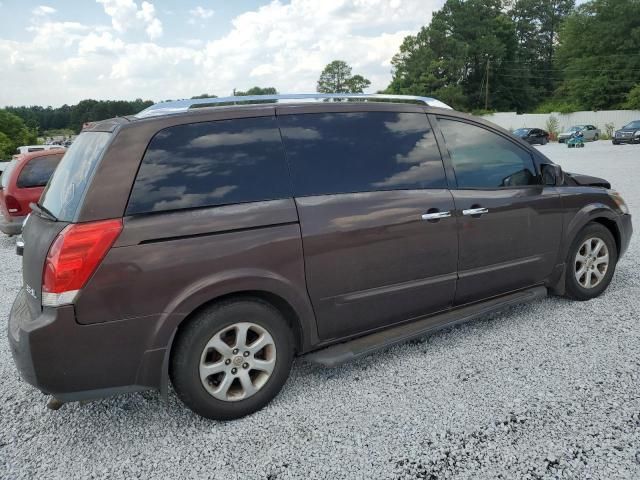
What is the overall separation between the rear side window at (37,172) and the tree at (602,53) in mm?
57252

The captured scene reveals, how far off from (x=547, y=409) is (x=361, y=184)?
67.2 inches

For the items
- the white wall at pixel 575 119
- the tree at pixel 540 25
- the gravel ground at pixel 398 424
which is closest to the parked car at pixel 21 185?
the gravel ground at pixel 398 424

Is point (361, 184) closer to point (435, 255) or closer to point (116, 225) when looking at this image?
point (435, 255)

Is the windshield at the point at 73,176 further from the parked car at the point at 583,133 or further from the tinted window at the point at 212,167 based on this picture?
the parked car at the point at 583,133

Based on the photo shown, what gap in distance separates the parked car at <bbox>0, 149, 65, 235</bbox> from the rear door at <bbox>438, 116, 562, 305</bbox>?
23.0 feet

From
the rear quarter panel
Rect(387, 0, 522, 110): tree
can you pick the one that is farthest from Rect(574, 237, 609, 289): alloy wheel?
Rect(387, 0, 522, 110): tree

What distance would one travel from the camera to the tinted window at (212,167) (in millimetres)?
2613

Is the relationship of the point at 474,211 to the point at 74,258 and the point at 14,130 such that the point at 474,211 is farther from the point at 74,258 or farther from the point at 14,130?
the point at 14,130

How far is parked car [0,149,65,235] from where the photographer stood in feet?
26.2

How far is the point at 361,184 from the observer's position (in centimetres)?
315

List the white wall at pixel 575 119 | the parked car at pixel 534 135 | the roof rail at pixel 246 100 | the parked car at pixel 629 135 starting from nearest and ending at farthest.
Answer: the roof rail at pixel 246 100 → the parked car at pixel 629 135 → the parked car at pixel 534 135 → the white wall at pixel 575 119

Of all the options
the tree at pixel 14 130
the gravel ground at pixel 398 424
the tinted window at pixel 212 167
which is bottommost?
the tree at pixel 14 130

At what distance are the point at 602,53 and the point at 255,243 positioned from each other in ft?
230

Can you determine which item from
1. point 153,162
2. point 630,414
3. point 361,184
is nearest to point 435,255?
point 361,184
